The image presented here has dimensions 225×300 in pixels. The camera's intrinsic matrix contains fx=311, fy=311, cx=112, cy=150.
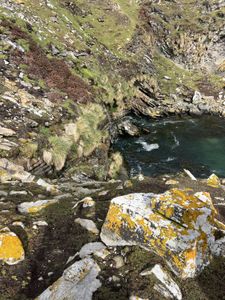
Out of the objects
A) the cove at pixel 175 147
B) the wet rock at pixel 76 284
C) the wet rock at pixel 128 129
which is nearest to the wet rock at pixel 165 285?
the wet rock at pixel 76 284

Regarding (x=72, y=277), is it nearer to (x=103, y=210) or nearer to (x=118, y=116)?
(x=103, y=210)

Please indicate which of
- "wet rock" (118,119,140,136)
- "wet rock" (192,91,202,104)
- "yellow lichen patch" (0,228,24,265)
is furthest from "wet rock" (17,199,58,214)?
"wet rock" (192,91,202,104)

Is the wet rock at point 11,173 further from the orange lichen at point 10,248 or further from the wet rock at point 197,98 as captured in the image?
the wet rock at point 197,98

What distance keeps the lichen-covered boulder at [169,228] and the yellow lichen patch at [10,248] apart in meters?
2.00

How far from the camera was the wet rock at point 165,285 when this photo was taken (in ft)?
20.1

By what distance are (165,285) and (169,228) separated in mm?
1305

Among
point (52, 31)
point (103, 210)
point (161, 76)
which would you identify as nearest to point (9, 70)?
point (52, 31)

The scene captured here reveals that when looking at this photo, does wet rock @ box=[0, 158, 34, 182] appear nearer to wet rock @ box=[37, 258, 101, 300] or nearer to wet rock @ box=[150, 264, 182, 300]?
wet rock @ box=[37, 258, 101, 300]

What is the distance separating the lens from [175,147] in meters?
38.3

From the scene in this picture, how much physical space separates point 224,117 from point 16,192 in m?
46.9

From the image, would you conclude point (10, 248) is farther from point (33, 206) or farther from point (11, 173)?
point (11, 173)

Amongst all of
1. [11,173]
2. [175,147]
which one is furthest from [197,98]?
[11,173]

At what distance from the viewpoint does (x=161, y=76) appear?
57.9 meters

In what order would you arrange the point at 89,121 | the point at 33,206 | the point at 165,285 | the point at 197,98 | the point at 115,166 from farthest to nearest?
the point at 197,98 → the point at 115,166 → the point at 89,121 → the point at 33,206 → the point at 165,285
